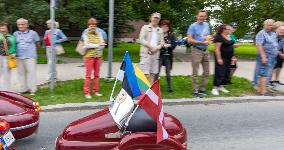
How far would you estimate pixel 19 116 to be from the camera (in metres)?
5.41

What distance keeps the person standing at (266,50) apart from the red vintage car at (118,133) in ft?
20.0

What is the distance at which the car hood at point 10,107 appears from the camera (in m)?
5.34

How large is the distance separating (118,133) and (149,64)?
5057mm

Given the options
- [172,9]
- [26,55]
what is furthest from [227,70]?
[172,9]

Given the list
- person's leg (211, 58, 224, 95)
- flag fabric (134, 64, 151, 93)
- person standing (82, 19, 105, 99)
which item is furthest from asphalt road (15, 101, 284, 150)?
flag fabric (134, 64, 151, 93)

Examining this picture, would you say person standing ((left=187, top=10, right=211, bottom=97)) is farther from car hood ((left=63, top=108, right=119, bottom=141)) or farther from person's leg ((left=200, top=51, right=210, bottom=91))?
car hood ((left=63, top=108, right=119, bottom=141))

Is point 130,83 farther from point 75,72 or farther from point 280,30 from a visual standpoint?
point 75,72

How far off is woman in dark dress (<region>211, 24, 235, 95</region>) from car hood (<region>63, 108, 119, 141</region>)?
5.56m

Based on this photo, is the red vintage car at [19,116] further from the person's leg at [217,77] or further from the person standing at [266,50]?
the person standing at [266,50]

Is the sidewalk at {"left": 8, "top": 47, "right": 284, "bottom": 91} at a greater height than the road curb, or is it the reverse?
the sidewalk at {"left": 8, "top": 47, "right": 284, "bottom": 91}

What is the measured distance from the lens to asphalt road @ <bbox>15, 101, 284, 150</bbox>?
6.13m

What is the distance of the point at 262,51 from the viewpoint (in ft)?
31.8

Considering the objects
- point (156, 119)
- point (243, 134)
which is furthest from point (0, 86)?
point (156, 119)

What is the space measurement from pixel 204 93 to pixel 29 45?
4.26m
